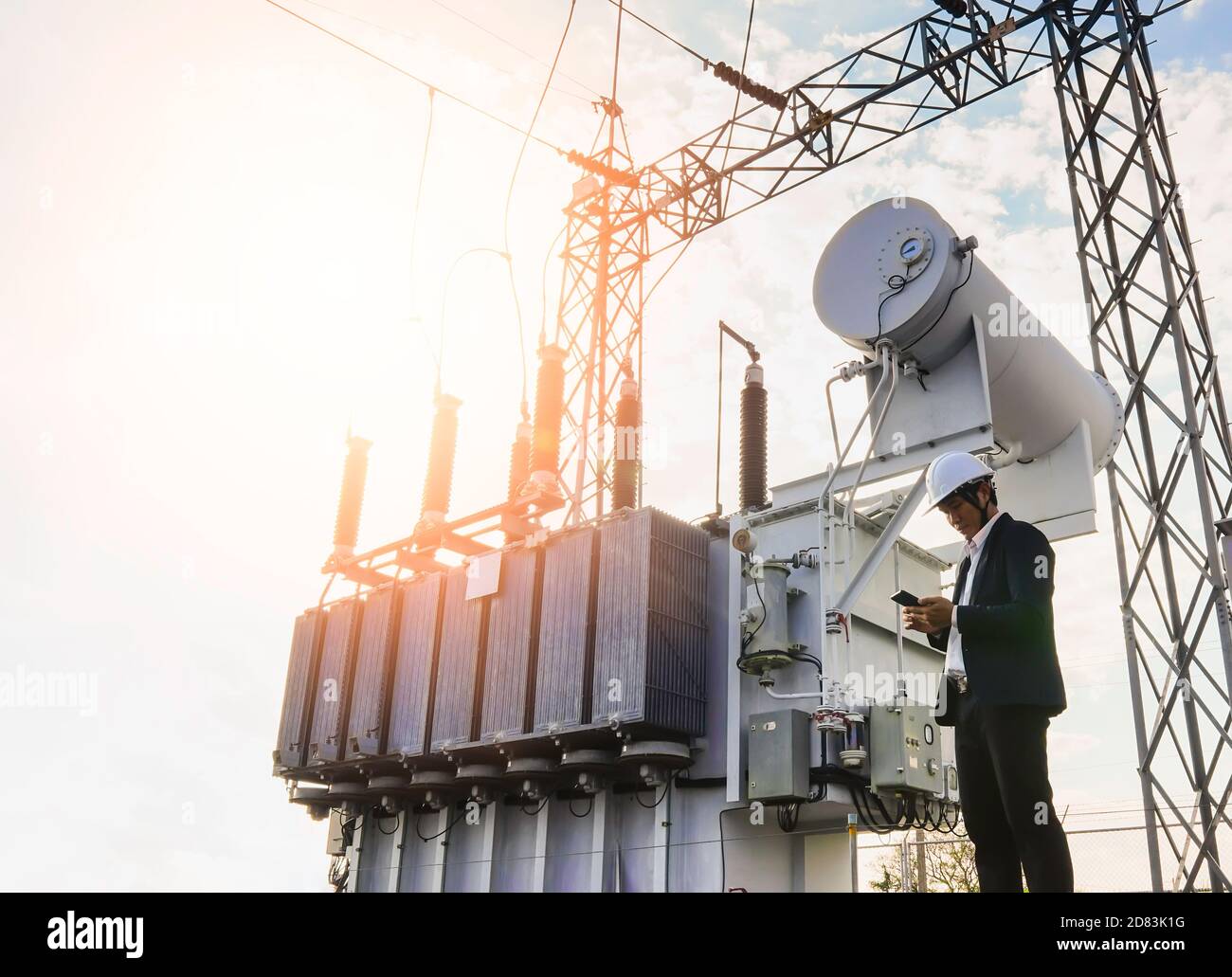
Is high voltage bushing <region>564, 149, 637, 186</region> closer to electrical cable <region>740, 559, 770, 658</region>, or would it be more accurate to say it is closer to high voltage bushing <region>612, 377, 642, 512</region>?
high voltage bushing <region>612, 377, 642, 512</region>

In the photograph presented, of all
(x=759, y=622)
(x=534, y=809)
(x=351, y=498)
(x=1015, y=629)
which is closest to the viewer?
(x=1015, y=629)

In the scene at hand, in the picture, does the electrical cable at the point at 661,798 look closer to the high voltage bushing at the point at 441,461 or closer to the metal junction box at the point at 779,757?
the metal junction box at the point at 779,757

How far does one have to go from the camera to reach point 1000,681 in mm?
4098

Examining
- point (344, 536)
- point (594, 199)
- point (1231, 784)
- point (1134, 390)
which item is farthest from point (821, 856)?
point (594, 199)

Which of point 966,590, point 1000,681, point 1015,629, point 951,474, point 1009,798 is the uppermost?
point 951,474

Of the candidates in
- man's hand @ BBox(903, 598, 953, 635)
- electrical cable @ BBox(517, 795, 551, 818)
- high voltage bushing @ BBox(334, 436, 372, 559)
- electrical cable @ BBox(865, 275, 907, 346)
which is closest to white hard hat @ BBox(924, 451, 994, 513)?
man's hand @ BBox(903, 598, 953, 635)

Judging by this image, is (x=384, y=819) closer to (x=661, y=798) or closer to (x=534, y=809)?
(x=534, y=809)

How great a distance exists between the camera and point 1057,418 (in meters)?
10.1

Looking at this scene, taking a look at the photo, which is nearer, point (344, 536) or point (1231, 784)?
point (1231, 784)

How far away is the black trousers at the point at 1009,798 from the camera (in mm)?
3867

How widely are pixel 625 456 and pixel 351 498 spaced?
5.06 m

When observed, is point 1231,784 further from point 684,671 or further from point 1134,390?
point 684,671

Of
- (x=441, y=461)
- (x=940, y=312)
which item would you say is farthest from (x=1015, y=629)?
(x=441, y=461)
